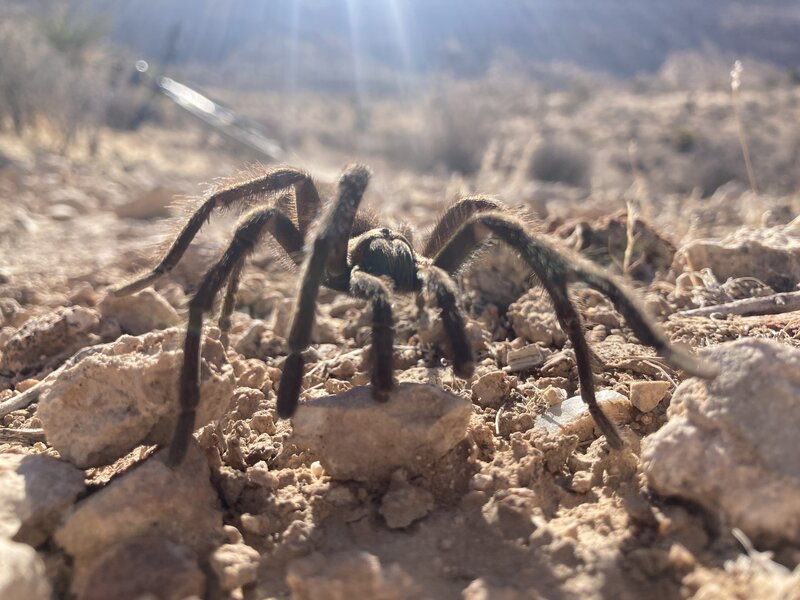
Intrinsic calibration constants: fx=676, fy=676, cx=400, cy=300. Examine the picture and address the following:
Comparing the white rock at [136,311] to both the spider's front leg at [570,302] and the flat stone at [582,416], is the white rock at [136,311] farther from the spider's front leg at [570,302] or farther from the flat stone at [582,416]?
the flat stone at [582,416]

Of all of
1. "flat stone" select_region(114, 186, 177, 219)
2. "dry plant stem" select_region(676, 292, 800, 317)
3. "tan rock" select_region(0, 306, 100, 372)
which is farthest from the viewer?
"flat stone" select_region(114, 186, 177, 219)

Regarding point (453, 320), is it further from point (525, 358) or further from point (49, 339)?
point (49, 339)

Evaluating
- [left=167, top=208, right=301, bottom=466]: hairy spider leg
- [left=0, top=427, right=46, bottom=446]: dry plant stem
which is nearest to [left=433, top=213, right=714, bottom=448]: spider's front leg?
[left=167, top=208, right=301, bottom=466]: hairy spider leg

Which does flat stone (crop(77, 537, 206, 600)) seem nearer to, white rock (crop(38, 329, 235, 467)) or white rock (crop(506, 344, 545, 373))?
white rock (crop(38, 329, 235, 467))

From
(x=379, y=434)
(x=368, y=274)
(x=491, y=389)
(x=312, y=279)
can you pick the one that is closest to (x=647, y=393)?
(x=491, y=389)

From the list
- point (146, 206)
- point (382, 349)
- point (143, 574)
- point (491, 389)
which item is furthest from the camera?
point (146, 206)

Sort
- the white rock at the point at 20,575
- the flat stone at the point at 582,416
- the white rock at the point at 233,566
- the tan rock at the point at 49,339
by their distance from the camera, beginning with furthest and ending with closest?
the tan rock at the point at 49,339 → the flat stone at the point at 582,416 → the white rock at the point at 233,566 → the white rock at the point at 20,575

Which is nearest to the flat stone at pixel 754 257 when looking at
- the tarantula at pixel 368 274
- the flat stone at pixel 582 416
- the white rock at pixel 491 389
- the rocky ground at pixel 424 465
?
the rocky ground at pixel 424 465
